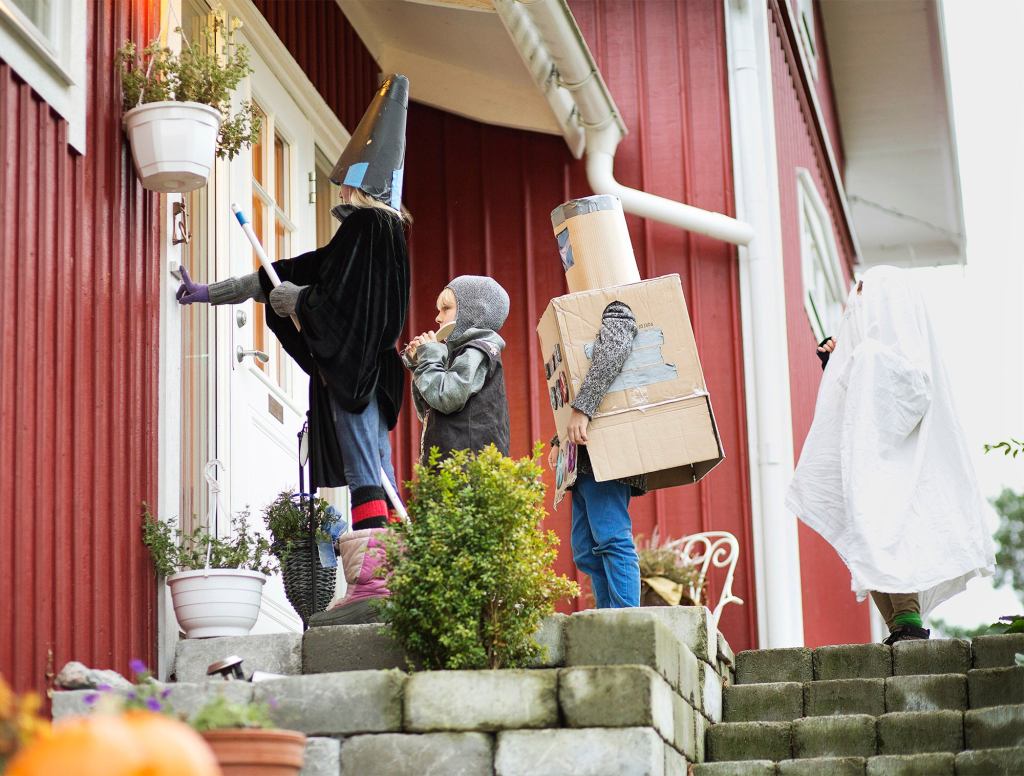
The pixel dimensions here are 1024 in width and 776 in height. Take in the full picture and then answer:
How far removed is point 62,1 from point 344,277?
129 cm

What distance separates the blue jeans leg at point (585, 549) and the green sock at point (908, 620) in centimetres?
113

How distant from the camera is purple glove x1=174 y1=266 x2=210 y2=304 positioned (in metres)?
5.38

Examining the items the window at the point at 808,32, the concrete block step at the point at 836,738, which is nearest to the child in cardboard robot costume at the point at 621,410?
the concrete block step at the point at 836,738

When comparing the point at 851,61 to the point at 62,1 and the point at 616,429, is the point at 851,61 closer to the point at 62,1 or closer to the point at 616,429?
the point at 616,429

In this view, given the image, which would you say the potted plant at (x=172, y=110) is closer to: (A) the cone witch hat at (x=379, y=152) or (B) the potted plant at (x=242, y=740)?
(A) the cone witch hat at (x=379, y=152)

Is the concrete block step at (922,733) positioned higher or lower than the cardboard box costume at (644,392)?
lower

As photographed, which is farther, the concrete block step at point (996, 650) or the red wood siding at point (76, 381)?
the concrete block step at point (996, 650)

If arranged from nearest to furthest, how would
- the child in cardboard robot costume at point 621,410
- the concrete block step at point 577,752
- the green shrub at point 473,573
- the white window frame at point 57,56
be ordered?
the concrete block step at point 577,752
the green shrub at point 473,573
the white window frame at point 57,56
the child in cardboard robot costume at point 621,410

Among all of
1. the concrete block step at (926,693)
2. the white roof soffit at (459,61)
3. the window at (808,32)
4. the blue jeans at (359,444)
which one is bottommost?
the concrete block step at (926,693)

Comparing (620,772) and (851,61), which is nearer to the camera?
(620,772)

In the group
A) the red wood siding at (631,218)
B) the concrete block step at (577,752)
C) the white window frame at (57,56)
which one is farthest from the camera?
the red wood siding at (631,218)

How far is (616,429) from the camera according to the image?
539 cm

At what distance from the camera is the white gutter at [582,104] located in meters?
7.06

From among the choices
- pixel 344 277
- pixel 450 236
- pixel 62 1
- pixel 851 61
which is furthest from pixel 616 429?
pixel 851 61
